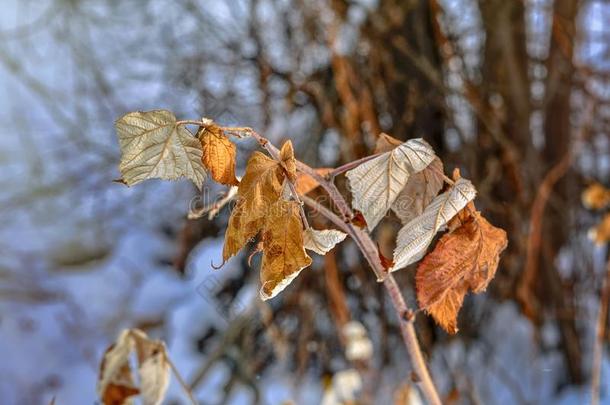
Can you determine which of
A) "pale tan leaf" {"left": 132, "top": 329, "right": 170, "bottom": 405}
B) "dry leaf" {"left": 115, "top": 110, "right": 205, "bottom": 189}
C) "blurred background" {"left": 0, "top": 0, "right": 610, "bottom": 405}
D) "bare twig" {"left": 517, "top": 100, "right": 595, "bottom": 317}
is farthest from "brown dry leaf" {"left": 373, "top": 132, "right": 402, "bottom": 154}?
"bare twig" {"left": 517, "top": 100, "right": 595, "bottom": 317}

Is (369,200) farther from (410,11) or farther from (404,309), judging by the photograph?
(410,11)

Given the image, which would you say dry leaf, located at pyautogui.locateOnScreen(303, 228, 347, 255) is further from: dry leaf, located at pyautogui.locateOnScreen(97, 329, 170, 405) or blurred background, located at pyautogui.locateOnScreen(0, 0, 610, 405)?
blurred background, located at pyautogui.locateOnScreen(0, 0, 610, 405)

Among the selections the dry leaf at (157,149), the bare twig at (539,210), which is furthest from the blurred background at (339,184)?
the dry leaf at (157,149)

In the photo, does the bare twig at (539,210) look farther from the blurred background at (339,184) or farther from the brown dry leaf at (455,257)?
the brown dry leaf at (455,257)

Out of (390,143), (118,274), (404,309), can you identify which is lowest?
(118,274)

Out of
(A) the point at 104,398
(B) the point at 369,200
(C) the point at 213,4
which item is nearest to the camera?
(B) the point at 369,200

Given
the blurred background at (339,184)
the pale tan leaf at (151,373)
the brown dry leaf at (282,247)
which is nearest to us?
the brown dry leaf at (282,247)

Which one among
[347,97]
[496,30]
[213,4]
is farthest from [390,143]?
[213,4]

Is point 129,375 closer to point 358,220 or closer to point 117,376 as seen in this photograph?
point 117,376
